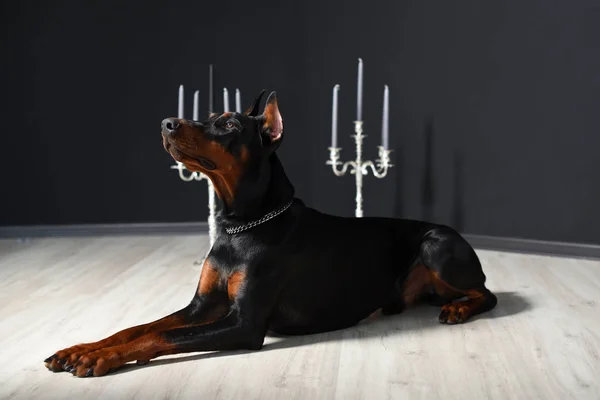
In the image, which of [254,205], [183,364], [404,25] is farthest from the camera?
[404,25]

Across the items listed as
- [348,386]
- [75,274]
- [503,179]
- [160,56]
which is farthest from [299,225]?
[160,56]

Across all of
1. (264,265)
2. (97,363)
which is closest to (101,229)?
(264,265)

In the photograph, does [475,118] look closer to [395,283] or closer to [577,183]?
[577,183]

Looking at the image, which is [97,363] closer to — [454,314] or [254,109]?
[254,109]

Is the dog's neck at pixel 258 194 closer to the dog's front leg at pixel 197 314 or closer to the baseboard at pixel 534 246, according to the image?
the dog's front leg at pixel 197 314

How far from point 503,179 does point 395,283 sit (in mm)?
1667

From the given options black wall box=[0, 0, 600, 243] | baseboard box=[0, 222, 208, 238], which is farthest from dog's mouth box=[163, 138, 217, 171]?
baseboard box=[0, 222, 208, 238]

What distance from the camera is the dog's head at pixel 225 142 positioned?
109 inches

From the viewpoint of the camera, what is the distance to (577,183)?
180 inches

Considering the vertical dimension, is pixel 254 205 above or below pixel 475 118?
below

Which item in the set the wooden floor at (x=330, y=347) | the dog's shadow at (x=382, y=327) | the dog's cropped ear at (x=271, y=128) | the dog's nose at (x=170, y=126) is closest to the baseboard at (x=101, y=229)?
the wooden floor at (x=330, y=347)

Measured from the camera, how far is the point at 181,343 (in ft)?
8.91

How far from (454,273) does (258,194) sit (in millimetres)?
871

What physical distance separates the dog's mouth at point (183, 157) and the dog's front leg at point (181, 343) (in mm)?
477
